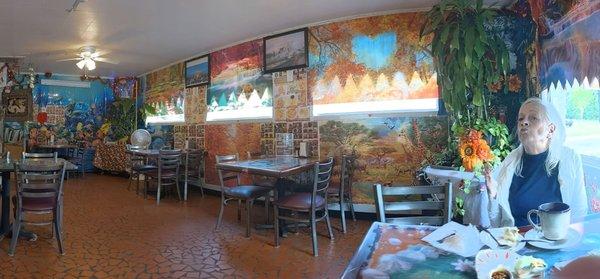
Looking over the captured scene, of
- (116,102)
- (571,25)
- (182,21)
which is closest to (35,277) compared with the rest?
(182,21)

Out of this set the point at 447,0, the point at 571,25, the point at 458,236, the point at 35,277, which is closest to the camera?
the point at 458,236

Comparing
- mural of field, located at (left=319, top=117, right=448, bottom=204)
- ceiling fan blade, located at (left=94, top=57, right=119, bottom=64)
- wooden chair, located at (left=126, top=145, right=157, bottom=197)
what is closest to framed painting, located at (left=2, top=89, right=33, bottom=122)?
ceiling fan blade, located at (left=94, top=57, right=119, bottom=64)

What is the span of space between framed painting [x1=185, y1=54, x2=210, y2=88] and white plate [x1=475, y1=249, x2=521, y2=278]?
549 cm

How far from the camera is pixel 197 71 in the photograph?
5.99 m

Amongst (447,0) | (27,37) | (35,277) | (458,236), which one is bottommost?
(35,277)

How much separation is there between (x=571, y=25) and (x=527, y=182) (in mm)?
1270

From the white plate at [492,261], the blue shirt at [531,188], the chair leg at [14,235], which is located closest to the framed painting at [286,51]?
the blue shirt at [531,188]

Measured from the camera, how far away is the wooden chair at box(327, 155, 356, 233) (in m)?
3.54

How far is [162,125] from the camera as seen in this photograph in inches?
277

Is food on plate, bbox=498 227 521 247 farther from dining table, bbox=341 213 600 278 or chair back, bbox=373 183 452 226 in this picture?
chair back, bbox=373 183 452 226

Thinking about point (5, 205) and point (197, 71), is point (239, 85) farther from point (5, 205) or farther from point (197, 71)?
point (5, 205)

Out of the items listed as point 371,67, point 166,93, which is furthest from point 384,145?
point 166,93

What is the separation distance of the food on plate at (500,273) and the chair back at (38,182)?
3.18 meters

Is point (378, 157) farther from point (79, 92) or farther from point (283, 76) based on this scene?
point (79, 92)
